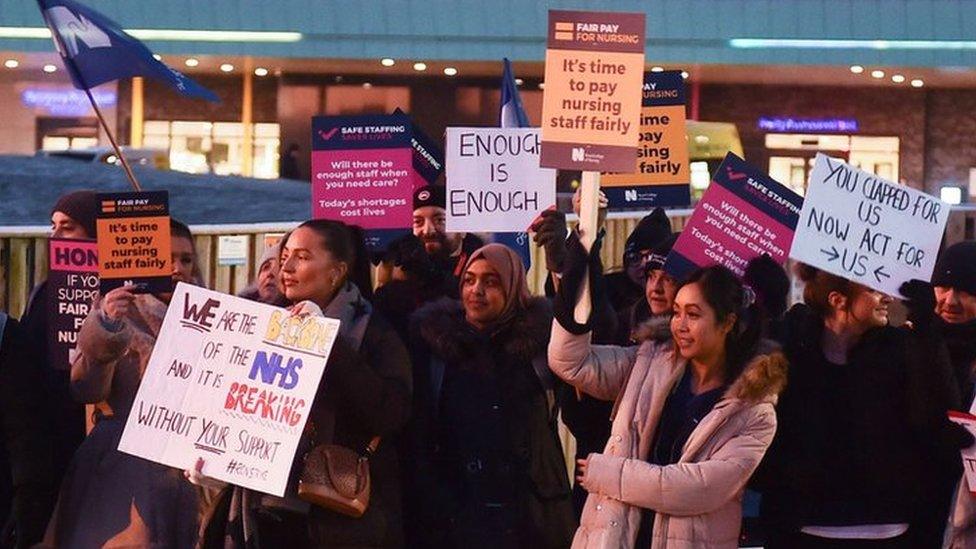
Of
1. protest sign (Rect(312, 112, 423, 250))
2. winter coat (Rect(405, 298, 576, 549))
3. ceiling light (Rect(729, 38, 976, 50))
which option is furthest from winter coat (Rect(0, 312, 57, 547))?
ceiling light (Rect(729, 38, 976, 50))

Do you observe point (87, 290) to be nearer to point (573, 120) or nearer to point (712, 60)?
point (573, 120)

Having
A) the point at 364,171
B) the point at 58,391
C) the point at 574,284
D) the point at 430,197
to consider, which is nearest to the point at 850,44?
the point at 430,197

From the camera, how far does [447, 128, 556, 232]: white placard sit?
9.36 metres

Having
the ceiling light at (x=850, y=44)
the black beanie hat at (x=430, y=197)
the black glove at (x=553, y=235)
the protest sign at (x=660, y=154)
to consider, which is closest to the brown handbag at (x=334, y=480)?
the black glove at (x=553, y=235)

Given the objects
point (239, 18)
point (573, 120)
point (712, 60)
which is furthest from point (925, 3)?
point (573, 120)

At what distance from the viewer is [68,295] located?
738 cm

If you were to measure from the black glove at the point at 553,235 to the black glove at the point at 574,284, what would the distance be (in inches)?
8.1

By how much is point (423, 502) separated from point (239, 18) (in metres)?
28.5

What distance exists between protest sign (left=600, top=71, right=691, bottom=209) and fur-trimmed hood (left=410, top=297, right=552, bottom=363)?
2949 millimetres

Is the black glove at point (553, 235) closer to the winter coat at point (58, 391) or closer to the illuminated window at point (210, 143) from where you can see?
the winter coat at point (58, 391)

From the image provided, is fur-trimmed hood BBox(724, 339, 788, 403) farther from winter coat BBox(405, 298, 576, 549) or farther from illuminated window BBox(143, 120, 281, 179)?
illuminated window BBox(143, 120, 281, 179)

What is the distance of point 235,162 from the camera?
3806 cm

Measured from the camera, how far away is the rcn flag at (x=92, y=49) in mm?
9336

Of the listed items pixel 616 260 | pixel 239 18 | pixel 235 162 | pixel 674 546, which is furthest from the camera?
pixel 235 162
